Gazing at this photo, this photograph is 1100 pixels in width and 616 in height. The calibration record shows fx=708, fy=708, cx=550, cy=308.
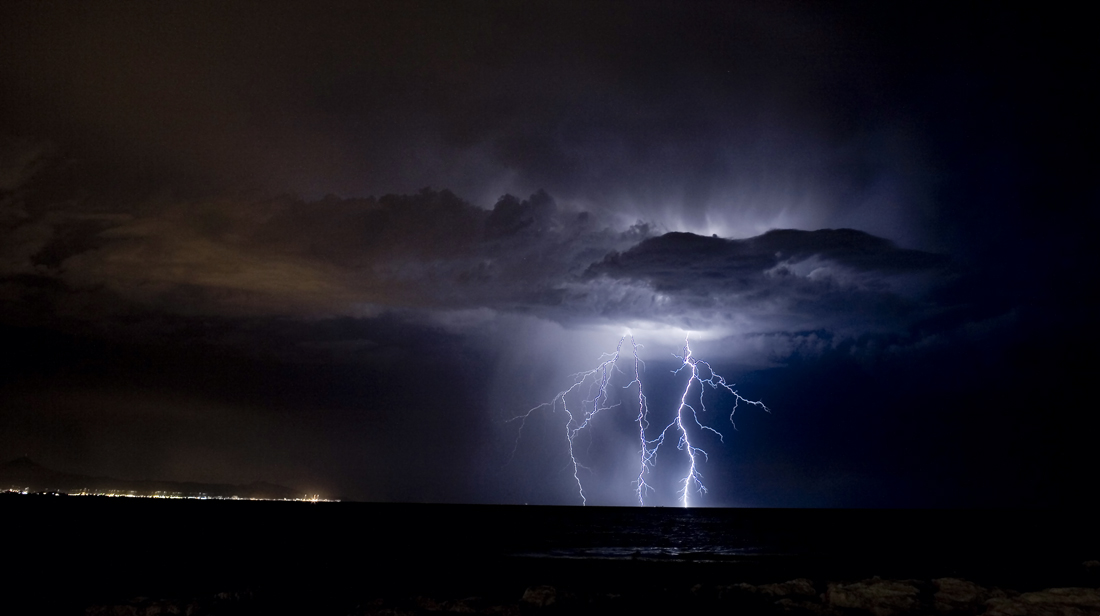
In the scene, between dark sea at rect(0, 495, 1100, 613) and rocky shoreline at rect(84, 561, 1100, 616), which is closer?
rocky shoreline at rect(84, 561, 1100, 616)

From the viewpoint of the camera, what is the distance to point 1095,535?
241 feet

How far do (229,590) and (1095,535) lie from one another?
272 ft

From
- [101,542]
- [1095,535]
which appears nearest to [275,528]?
[101,542]

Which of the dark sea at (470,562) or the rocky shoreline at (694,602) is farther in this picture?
the dark sea at (470,562)

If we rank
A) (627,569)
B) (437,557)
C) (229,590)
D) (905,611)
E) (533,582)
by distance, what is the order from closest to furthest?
1. (905,611)
2. (229,590)
3. (533,582)
4. (627,569)
5. (437,557)

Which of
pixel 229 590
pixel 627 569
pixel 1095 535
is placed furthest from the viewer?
pixel 1095 535

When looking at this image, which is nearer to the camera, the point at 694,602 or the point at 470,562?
the point at 694,602

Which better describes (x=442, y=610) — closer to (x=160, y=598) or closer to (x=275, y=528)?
(x=160, y=598)

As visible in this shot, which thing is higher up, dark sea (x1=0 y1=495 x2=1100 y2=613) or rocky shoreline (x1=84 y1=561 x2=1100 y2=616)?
rocky shoreline (x1=84 y1=561 x2=1100 y2=616)

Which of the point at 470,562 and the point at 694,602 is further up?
the point at 694,602

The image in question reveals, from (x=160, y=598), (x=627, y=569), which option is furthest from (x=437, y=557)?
(x=160, y=598)

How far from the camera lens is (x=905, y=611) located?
27.3 metres

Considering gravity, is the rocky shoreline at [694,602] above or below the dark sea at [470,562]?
above

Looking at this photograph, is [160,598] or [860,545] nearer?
[160,598]
